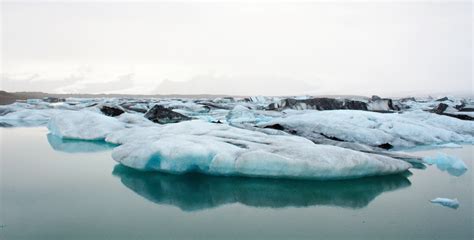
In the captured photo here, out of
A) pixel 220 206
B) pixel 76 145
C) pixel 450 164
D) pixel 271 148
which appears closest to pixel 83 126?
pixel 76 145

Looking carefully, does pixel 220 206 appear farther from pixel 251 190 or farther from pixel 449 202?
pixel 449 202

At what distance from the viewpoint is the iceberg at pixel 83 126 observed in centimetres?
901

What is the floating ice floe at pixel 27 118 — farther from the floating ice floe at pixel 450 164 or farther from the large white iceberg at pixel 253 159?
the floating ice floe at pixel 450 164

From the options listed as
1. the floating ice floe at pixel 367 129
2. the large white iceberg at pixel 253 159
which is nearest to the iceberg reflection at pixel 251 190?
the large white iceberg at pixel 253 159

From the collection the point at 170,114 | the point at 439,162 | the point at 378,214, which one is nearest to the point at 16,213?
the point at 378,214

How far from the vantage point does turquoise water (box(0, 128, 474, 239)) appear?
3002mm

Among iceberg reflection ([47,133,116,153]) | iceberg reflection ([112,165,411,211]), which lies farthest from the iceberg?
iceberg reflection ([112,165,411,211])

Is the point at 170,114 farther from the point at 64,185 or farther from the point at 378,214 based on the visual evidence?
the point at 378,214

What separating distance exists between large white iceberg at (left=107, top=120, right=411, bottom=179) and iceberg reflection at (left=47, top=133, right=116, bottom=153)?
92.7 inches

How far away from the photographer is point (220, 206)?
373 cm

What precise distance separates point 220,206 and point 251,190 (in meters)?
0.65

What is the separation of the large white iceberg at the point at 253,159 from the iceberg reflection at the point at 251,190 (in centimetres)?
12

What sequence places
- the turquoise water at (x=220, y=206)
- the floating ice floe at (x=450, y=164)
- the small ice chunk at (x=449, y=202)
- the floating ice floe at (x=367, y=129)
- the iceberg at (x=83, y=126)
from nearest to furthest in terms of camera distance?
1. the turquoise water at (x=220, y=206)
2. the small ice chunk at (x=449, y=202)
3. the floating ice floe at (x=450, y=164)
4. the floating ice floe at (x=367, y=129)
5. the iceberg at (x=83, y=126)

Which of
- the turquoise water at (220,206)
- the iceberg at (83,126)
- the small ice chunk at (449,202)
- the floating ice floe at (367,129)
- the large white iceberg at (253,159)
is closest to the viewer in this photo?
the turquoise water at (220,206)
